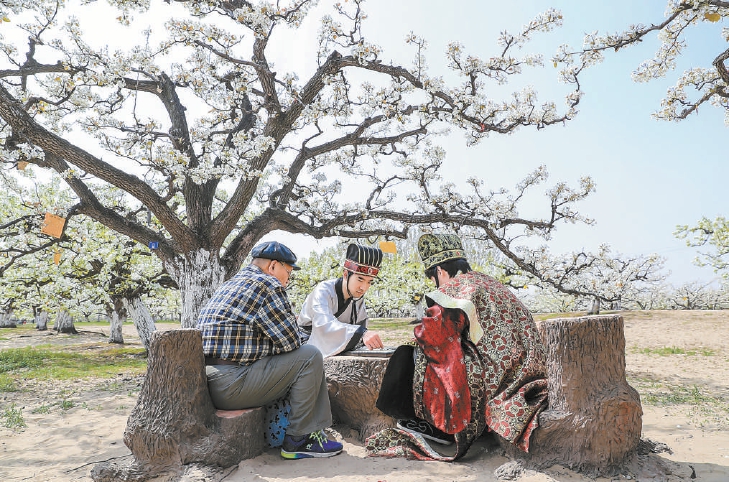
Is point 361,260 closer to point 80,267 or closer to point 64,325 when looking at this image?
point 80,267

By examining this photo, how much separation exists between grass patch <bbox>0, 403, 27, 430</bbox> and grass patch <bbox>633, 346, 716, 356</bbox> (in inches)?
481

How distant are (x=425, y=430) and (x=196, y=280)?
5328 mm

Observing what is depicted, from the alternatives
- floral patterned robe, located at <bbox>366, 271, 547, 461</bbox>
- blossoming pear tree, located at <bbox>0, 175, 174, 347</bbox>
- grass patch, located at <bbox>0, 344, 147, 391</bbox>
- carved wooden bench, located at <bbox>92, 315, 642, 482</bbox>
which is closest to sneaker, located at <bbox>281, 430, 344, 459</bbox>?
carved wooden bench, located at <bbox>92, 315, 642, 482</bbox>

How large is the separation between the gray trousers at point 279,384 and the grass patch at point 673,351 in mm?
10889

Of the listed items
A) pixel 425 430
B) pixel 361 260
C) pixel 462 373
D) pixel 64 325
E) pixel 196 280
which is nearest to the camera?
pixel 462 373

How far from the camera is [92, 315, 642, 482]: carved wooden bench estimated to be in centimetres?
276

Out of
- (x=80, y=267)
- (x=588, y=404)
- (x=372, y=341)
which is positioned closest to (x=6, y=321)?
A: (x=80, y=267)

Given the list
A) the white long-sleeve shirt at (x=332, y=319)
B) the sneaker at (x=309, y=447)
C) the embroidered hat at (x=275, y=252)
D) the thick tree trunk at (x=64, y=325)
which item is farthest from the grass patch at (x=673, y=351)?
the thick tree trunk at (x=64, y=325)

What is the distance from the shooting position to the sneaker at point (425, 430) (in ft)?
11.3

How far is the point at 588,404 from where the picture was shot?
9.14 ft

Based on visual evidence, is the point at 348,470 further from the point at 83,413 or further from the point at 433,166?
the point at 433,166

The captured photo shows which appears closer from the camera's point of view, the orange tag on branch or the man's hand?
the man's hand

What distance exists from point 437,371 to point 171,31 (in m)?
6.32

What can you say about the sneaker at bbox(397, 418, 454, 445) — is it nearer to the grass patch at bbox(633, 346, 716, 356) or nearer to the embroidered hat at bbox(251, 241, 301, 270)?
the embroidered hat at bbox(251, 241, 301, 270)
